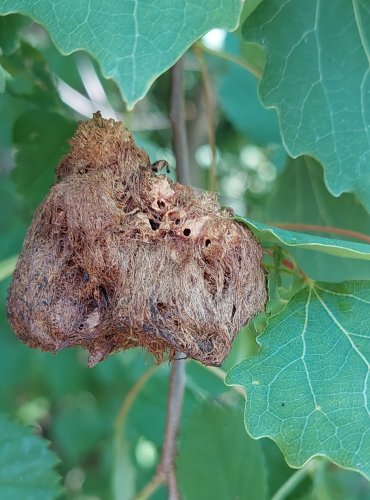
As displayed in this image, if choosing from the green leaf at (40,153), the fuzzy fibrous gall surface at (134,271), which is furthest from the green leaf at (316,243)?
the green leaf at (40,153)

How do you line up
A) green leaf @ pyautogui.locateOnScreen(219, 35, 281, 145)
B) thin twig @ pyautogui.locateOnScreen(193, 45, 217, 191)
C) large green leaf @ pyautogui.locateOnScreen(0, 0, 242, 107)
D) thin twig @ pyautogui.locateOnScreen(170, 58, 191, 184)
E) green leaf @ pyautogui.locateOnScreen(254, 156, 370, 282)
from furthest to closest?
green leaf @ pyautogui.locateOnScreen(219, 35, 281, 145), thin twig @ pyautogui.locateOnScreen(193, 45, 217, 191), green leaf @ pyautogui.locateOnScreen(254, 156, 370, 282), thin twig @ pyautogui.locateOnScreen(170, 58, 191, 184), large green leaf @ pyautogui.locateOnScreen(0, 0, 242, 107)

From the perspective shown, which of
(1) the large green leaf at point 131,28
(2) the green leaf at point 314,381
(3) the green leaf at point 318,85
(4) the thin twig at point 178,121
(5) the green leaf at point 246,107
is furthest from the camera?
(5) the green leaf at point 246,107

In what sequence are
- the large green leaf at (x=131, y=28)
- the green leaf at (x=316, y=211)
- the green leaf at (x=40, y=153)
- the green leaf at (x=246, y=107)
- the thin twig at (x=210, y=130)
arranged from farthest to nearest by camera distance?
the green leaf at (x=246, y=107), the green leaf at (x=40, y=153), the thin twig at (x=210, y=130), the green leaf at (x=316, y=211), the large green leaf at (x=131, y=28)

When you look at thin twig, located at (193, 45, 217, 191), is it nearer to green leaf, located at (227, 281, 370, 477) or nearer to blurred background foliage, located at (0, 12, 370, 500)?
blurred background foliage, located at (0, 12, 370, 500)

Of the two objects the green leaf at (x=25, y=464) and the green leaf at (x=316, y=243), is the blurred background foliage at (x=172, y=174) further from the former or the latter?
the green leaf at (x=316, y=243)

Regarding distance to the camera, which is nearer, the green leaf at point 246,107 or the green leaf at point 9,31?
the green leaf at point 9,31

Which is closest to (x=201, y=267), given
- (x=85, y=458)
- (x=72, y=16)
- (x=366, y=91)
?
(x=72, y=16)

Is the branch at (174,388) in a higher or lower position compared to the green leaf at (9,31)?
lower

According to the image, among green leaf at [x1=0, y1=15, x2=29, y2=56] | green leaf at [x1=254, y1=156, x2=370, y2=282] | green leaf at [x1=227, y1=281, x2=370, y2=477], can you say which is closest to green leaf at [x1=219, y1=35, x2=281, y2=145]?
green leaf at [x1=254, y1=156, x2=370, y2=282]

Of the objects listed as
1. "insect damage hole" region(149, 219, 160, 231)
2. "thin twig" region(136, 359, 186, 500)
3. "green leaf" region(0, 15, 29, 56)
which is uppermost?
"green leaf" region(0, 15, 29, 56)

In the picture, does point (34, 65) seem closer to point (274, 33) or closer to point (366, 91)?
point (274, 33)
